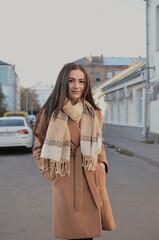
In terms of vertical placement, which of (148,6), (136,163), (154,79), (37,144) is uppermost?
(148,6)

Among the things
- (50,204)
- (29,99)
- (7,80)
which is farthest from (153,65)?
(29,99)

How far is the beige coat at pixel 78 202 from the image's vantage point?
242 cm

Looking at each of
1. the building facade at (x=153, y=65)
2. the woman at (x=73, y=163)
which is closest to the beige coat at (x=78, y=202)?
the woman at (x=73, y=163)

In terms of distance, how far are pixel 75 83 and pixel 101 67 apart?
207 ft

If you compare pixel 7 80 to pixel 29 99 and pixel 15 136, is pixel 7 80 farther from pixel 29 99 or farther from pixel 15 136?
pixel 15 136

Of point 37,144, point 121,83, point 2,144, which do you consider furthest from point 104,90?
point 37,144

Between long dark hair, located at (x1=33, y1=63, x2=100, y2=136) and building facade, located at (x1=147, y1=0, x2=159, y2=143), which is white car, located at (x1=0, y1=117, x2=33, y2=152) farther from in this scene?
long dark hair, located at (x1=33, y1=63, x2=100, y2=136)

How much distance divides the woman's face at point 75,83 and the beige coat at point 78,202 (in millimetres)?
241

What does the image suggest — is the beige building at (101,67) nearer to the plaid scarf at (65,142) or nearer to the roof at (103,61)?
the roof at (103,61)

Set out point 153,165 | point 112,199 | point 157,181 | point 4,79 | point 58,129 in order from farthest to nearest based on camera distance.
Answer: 1. point 4,79
2. point 153,165
3. point 157,181
4. point 112,199
5. point 58,129

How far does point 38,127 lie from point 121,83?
21.8 meters

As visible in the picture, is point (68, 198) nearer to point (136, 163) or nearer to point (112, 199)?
point (112, 199)

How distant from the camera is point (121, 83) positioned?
24.0m

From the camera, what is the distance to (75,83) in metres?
2.59
